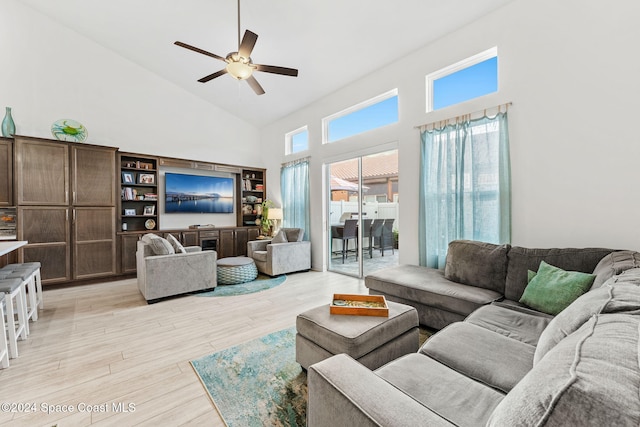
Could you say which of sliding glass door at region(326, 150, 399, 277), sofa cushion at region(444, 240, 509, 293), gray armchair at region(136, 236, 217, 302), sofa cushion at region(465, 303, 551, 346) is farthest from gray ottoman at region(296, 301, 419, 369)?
sliding glass door at region(326, 150, 399, 277)

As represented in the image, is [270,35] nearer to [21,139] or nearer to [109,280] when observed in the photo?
[21,139]

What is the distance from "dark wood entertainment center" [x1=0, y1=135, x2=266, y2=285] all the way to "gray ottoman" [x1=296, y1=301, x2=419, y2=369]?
13.9 ft

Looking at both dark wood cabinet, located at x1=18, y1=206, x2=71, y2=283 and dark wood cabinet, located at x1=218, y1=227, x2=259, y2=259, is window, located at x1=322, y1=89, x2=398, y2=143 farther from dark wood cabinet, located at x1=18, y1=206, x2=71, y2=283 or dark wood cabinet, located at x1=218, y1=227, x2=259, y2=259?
dark wood cabinet, located at x1=18, y1=206, x2=71, y2=283

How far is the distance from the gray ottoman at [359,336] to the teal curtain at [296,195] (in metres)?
3.51

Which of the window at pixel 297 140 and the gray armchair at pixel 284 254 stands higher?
the window at pixel 297 140

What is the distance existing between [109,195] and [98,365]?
3.31 meters

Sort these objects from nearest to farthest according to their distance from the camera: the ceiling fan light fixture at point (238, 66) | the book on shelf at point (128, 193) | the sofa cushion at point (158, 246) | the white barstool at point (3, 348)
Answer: the white barstool at point (3, 348) < the ceiling fan light fixture at point (238, 66) < the sofa cushion at point (158, 246) < the book on shelf at point (128, 193)

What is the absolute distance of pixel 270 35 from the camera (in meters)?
3.69

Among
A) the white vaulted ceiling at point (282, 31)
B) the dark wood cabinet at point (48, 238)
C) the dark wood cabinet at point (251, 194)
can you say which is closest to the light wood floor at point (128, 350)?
the dark wood cabinet at point (48, 238)

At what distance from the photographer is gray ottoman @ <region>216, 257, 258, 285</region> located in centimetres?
417

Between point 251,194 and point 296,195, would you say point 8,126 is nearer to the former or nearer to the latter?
point 251,194

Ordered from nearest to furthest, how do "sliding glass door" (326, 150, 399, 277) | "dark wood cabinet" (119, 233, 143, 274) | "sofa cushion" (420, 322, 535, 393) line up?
"sofa cushion" (420, 322, 535, 393) < "sliding glass door" (326, 150, 399, 277) < "dark wood cabinet" (119, 233, 143, 274)

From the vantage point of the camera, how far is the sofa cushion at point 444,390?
99 centimetres

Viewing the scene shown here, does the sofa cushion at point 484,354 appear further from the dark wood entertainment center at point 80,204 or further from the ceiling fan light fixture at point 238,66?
the dark wood entertainment center at point 80,204
